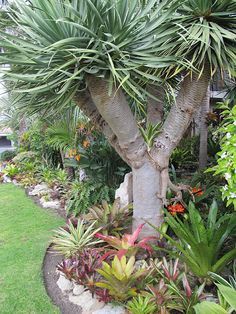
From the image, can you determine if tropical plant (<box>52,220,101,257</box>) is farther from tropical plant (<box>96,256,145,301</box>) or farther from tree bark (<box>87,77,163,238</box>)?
tropical plant (<box>96,256,145,301</box>)

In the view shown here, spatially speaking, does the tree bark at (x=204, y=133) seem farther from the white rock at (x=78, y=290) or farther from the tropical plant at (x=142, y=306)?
the tropical plant at (x=142, y=306)

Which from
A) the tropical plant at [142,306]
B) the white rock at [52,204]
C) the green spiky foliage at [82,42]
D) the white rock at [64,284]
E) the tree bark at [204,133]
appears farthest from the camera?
the white rock at [52,204]

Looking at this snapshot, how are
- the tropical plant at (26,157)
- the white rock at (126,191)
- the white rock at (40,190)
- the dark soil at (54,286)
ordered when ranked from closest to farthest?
1. the dark soil at (54,286)
2. the white rock at (126,191)
3. the white rock at (40,190)
4. the tropical plant at (26,157)

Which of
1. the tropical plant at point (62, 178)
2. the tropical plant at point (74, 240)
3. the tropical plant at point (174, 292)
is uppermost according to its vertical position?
the tropical plant at point (62, 178)

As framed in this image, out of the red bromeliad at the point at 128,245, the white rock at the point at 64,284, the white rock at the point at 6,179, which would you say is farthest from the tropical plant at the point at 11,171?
the red bromeliad at the point at 128,245

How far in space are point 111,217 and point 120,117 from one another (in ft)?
5.13

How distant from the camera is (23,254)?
4.62 metres

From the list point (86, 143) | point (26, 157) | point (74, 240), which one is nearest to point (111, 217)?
point (74, 240)

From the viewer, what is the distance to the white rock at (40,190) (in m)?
7.78

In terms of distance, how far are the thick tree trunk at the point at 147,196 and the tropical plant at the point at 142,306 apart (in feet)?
3.24

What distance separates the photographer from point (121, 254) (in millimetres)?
3328

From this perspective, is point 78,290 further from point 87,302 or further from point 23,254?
point 23,254

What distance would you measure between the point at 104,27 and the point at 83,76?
0.45 m

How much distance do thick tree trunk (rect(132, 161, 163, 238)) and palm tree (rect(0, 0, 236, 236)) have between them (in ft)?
1.11
